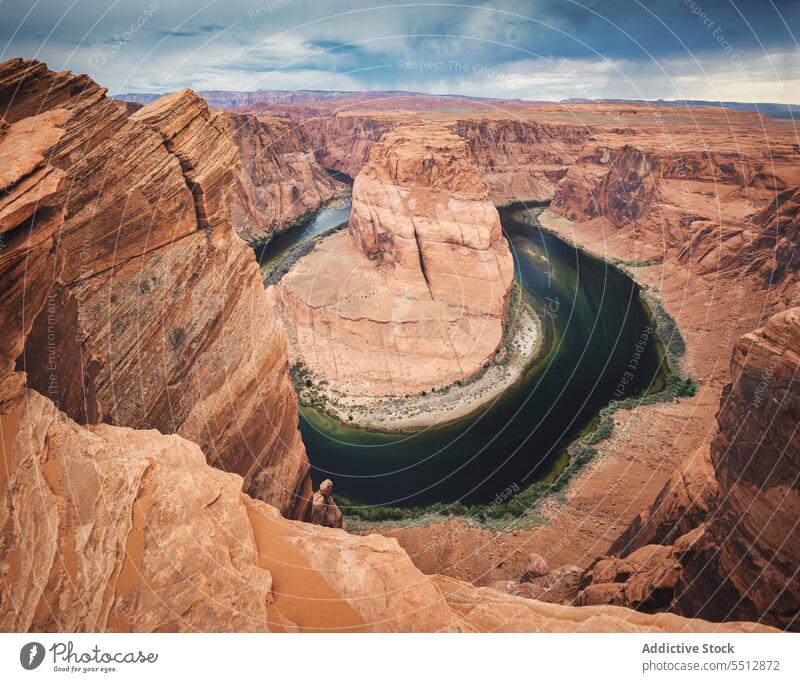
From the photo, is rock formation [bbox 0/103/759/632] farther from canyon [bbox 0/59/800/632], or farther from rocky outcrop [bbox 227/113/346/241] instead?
rocky outcrop [bbox 227/113/346/241]

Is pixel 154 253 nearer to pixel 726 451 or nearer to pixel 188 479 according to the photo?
pixel 188 479

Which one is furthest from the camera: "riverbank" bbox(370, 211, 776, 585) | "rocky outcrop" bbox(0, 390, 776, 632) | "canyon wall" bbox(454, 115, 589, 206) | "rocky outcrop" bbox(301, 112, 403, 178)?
"rocky outcrop" bbox(301, 112, 403, 178)

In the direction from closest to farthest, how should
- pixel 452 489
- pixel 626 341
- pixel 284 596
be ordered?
pixel 284 596, pixel 452 489, pixel 626 341

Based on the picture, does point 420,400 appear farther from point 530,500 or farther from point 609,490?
point 609,490

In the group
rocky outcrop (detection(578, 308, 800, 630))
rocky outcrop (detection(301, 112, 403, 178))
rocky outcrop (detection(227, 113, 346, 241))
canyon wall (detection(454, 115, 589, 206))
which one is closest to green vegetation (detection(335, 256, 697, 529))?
rocky outcrop (detection(578, 308, 800, 630))

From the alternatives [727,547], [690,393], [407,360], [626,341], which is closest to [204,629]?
[727,547]

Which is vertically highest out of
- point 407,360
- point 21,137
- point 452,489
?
point 21,137

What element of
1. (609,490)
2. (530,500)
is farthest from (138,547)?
(609,490)
